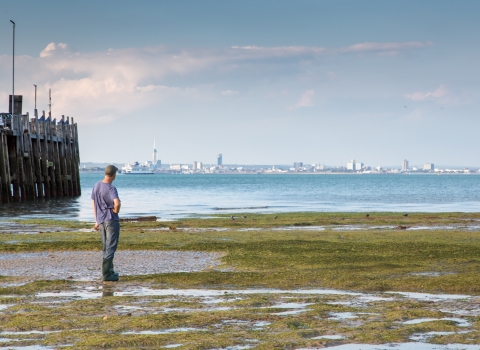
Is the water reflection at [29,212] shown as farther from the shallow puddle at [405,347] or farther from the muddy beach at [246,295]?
the shallow puddle at [405,347]

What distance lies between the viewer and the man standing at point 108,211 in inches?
533

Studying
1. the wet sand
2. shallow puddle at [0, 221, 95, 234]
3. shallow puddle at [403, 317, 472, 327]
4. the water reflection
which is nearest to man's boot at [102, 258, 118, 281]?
the wet sand

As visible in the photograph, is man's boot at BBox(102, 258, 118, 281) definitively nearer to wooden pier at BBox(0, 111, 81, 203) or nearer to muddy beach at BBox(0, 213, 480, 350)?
muddy beach at BBox(0, 213, 480, 350)

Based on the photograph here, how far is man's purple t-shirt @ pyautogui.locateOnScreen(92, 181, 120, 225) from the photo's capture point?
13633 mm

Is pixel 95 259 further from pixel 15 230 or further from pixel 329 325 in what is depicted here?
pixel 15 230


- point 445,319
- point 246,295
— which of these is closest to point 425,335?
point 445,319

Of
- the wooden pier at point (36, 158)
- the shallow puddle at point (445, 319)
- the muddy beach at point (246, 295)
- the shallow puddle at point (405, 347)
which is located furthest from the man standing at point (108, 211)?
the wooden pier at point (36, 158)

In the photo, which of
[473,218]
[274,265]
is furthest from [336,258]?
[473,218]

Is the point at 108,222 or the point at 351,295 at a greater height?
the point at 108,222

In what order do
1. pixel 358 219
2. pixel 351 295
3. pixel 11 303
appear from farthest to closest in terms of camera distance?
1. pixel 358 219
2. pixel 351 295
3. pixel 11 303

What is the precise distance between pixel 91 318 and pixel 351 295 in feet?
13.4

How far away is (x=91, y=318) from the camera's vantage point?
379 inches

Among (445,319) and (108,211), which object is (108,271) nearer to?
(108,211)

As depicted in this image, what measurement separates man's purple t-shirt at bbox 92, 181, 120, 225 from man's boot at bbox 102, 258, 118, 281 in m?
0.81
